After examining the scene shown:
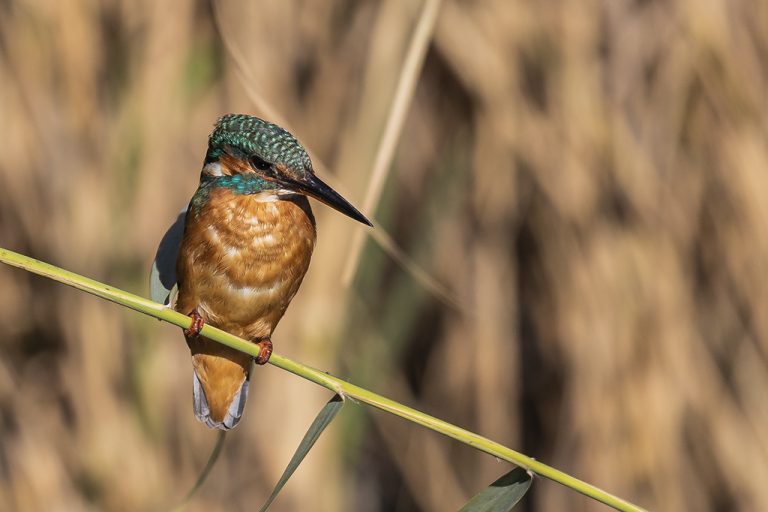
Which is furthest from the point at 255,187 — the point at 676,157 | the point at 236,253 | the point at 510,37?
the point at 676,157

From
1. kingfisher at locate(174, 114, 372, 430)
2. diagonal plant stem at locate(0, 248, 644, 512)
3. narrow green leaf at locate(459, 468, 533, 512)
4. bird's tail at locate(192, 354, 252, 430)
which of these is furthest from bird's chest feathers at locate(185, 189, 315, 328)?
narrow green leaf at locate(459, 468, 533, 512)

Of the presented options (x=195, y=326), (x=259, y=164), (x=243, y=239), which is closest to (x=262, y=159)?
Answer: (x=259, y=164)

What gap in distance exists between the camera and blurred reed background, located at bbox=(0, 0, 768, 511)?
2.05 meters

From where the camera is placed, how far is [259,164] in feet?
4.57

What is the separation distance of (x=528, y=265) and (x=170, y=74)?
0.97 metres

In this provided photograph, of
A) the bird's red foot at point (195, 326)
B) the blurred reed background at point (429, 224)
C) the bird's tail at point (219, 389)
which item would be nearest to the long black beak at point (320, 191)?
the bird's red foot at point (195, 326)

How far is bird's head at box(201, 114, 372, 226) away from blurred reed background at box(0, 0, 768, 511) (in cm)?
57

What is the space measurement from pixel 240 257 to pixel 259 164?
0.45 feet

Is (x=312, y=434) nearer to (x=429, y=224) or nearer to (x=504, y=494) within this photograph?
(x=504, y=494)

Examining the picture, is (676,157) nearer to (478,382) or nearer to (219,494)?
(478,382)

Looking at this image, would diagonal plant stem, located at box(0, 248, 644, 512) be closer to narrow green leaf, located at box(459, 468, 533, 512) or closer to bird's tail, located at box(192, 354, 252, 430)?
narrow green leaf, located at box(459, 468, 533, 512)

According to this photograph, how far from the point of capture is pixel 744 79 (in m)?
2.08

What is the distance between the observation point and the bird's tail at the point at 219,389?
1.50 m

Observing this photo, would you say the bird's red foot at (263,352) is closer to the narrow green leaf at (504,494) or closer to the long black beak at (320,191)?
the long black beak at (320,191)
